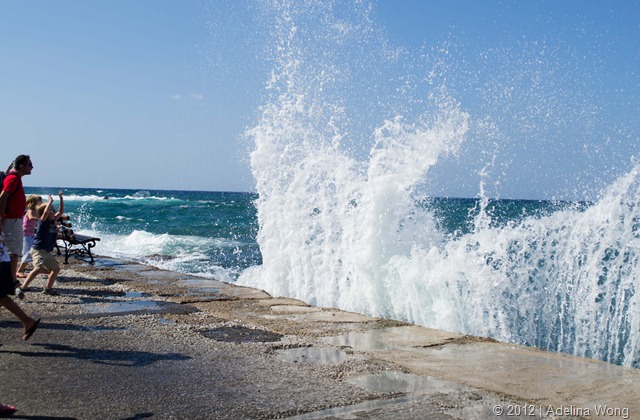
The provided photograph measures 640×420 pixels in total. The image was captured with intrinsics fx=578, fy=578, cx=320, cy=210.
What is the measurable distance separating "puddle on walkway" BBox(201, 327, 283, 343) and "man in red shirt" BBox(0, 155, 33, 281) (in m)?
2.42

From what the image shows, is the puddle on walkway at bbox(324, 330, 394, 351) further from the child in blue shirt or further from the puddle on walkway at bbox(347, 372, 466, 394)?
the child in blue shirt

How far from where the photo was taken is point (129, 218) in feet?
148

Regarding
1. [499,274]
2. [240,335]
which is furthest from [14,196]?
[499,274]

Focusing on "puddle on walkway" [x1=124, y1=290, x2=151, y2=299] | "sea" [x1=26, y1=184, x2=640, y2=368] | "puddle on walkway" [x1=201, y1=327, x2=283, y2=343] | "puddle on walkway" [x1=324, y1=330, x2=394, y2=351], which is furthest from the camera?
"puddle on walkway" [x1=124, y1=290, x2=151, y2=299]

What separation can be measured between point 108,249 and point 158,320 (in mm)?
15694

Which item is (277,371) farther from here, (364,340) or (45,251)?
(45,251)

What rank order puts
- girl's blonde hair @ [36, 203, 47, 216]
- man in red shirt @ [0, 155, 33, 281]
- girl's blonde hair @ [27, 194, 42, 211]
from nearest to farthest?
man in red shirt @ [0, 155, 33, 281]
girl's blonde hair @ [36, 203, 47, 216]
girl's blonde hair @ [27, 194, 42, 211]

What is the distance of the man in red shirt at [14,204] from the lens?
619 centimetres

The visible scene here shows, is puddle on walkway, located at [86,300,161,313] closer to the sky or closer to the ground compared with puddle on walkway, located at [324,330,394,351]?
closer to the ground

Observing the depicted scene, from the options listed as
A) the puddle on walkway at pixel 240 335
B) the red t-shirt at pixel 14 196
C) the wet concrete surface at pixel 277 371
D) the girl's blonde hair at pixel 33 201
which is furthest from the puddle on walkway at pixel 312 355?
the girl's blonde hair at pixel 33 201

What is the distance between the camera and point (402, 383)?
441cm

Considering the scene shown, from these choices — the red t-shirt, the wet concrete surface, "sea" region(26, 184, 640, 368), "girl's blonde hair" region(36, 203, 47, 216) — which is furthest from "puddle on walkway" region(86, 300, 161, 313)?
"sea" region(26, 184, 640, 368)

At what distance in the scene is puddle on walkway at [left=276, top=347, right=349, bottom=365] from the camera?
5.03m

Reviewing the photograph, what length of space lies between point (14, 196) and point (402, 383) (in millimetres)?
4925
